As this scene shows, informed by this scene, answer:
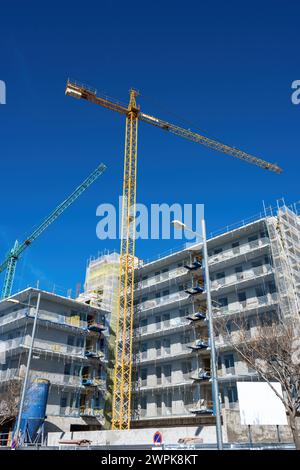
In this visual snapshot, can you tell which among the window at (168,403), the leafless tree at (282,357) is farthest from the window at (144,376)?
the leafless tree at (282,357)

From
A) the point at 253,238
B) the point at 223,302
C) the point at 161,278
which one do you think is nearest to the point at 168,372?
the point at 223,302

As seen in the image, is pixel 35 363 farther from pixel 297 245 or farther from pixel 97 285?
pixel 297 245

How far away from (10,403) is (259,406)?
89.7ft

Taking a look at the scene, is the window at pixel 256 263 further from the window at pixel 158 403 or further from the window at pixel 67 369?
the window at pixel 67 369

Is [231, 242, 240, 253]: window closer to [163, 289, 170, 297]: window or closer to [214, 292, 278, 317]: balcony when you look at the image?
[214, 292, 278, 317]: balcony

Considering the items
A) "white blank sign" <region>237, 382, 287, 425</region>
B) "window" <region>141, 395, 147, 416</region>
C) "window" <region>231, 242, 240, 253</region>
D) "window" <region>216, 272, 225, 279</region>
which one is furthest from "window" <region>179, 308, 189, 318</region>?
"white blank sign" <region>237, 382, 287, 425</region>

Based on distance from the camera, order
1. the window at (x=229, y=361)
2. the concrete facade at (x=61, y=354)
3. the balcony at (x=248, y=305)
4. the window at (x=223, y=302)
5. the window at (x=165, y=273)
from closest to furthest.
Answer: the balcony at (x=248, y=305)
the window at (x=229, y=361)
the concrete facade at (x=61, y=354)
the window at (x=223, y=302)
the window at (x=165, y=273)

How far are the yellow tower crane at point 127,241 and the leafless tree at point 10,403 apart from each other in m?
12.9

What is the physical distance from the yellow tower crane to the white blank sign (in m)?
31.7

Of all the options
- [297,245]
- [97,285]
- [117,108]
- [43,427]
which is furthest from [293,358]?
[117,108]

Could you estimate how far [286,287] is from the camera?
120 feet

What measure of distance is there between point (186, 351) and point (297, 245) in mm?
17053

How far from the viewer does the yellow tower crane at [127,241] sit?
4691 cm
